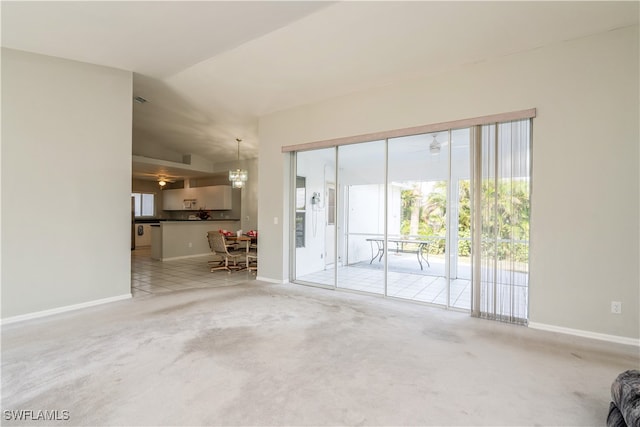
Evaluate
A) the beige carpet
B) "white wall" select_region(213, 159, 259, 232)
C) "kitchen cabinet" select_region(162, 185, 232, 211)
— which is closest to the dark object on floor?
the beige carpet

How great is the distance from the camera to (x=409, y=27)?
10.00ft

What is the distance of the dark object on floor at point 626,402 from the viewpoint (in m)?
1.48

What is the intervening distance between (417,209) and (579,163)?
1975mm

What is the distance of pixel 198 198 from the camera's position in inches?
416

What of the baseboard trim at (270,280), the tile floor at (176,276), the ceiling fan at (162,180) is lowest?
the tile floor at (176,276)

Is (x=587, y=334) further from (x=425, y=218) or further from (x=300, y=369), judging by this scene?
(x=300, y=369)

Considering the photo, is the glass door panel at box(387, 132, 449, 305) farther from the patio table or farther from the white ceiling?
the white ceiling

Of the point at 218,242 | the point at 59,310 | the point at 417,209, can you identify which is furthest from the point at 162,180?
the point at 417,209

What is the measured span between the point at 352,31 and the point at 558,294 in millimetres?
3452

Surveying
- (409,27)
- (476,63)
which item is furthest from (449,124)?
(409,27)

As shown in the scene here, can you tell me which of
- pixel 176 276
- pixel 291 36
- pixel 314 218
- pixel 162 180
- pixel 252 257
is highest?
pixel 291 36

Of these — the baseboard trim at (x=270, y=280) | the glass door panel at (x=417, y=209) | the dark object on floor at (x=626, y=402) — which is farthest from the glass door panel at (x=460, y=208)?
the baseboard trim at (x=270, y=280)

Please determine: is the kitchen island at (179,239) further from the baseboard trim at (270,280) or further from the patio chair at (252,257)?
the baseboard trim at (270,280)

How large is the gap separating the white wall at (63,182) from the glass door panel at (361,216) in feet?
10.5
